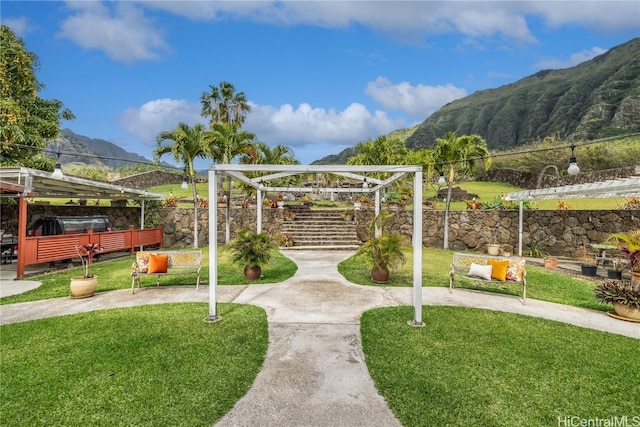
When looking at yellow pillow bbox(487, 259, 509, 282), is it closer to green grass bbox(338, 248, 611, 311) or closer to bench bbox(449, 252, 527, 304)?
bench bbox(449, 252, 527, 304)

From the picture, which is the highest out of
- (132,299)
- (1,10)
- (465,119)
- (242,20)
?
(465,119)

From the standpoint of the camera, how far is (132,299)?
6754mm

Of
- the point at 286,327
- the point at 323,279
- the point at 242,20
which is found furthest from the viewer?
the point at 242,20

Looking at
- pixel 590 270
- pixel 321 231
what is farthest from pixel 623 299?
pixel 321 231

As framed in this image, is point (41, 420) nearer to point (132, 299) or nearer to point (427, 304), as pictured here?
point (132, 299)

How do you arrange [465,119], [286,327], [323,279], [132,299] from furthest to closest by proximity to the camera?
1. [465,119]
2. [323,279]
3. [132,299]
4. [286,327]

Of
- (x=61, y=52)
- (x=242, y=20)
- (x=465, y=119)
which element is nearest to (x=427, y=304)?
(x=242, y=20)

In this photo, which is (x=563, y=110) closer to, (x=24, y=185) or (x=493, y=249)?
(x=493, y=249)

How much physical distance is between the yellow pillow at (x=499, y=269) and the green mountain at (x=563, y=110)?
45.0 m

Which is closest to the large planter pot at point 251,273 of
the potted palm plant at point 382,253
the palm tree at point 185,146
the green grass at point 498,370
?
the potted palm plant at point 382,253

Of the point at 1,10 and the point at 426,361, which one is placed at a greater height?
the point at 1,10

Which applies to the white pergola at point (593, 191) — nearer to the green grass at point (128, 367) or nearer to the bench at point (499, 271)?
the bench at point (499, 271)

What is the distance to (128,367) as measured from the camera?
3770mm

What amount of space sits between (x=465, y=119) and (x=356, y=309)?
94.2 meters
